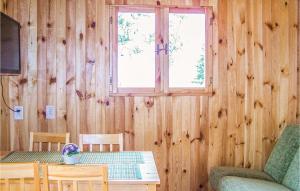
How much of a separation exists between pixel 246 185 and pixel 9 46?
215 cm

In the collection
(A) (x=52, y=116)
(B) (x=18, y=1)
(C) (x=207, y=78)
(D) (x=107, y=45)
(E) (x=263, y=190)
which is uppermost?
(B) (x=18, y=1)

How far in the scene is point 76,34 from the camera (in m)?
3.50

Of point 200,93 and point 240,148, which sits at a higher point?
point 200,93

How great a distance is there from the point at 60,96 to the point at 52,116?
7.8 inches

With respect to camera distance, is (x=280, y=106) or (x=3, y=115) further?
(x=280, y=106)

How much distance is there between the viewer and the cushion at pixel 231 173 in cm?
333

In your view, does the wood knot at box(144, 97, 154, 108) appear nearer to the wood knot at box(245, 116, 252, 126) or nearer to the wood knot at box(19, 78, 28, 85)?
the wood knot at box(245, 116, 252, 126)

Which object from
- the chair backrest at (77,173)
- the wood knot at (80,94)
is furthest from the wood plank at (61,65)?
the chair backrest at (77,173)

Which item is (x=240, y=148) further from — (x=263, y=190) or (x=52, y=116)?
(x=52, y=116)

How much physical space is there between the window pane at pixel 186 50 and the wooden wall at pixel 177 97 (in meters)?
0.13

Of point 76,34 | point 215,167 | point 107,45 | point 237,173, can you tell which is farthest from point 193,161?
point 76,34

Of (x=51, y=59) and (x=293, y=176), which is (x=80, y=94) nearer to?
(x=51, y=59)

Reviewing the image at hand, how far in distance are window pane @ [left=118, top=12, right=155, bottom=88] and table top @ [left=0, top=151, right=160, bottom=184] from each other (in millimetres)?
907

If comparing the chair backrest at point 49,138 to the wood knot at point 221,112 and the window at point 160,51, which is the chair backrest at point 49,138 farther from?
the wood knot at point 221,112
